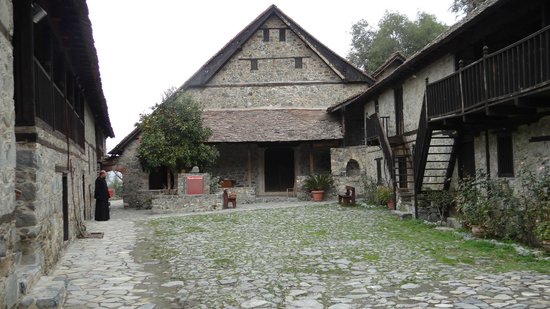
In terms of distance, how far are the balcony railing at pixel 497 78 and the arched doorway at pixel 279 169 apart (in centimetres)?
1410

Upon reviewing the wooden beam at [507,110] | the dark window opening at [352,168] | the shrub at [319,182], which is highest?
the wooden beam at [507,110]

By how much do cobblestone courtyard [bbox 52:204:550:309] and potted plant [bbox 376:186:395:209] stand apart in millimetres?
4950

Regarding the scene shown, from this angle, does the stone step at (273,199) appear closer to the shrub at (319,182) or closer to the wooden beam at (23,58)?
the shrub at (319,182)

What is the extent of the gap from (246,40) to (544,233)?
2103cm

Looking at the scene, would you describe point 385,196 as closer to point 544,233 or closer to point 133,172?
point 544,233

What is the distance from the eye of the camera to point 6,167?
4504mm

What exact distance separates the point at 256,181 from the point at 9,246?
853 inches

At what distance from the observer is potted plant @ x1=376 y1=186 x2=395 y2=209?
1792 centimetres

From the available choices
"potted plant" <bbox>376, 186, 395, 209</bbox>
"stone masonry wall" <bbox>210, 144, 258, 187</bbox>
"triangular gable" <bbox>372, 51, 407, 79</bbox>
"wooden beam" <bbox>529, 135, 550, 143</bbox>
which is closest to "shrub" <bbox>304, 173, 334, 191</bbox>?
"stone masonry wall" <bbox>210, 144, 258, 187</bbox>

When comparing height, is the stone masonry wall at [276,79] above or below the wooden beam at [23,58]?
above

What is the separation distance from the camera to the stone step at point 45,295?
490 centimetres

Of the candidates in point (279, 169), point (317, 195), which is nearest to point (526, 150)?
point (317, 195)

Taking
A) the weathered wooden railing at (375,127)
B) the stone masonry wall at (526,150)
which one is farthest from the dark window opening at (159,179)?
the stone masonry wall at (526,150)

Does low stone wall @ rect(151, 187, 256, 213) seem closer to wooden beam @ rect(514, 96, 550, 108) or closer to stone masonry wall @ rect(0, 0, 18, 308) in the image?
wooden beam @ rect(514, 96, 550, 108)
